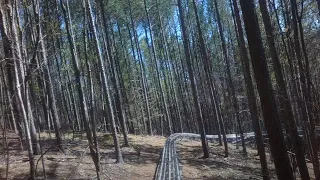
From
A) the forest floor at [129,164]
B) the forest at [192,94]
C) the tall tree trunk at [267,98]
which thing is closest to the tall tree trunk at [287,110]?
the forest at [192,94]

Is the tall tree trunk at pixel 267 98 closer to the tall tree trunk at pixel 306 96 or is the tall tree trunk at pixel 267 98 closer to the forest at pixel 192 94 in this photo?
the forest at pixel 192 94

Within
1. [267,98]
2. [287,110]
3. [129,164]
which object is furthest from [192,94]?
[267,98]

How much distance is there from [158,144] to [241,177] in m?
10.0

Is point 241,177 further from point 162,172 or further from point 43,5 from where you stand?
point 43,5

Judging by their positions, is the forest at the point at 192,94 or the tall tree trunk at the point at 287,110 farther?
the tall tree trunk at the point at 287,110

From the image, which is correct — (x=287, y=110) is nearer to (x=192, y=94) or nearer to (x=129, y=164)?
(x=129, y=164)

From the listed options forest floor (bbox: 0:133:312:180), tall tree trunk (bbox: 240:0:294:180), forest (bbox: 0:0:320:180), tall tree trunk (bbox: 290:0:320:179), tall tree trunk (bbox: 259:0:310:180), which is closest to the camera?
tall tree trunk (bbox: 240:0:294:180)

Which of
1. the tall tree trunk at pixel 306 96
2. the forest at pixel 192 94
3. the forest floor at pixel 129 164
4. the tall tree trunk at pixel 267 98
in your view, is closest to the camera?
the tall tree trunk at pixel 267 98

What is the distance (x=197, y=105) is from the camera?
19516 millimetres

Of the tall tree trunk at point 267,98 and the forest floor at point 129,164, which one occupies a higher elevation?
the tall tree trunk at point 267,98

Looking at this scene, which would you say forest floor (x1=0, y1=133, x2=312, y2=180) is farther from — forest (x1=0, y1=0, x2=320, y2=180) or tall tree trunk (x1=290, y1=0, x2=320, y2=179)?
tall tree trunk (x1=290, y1=0, x2=320, y2=179)

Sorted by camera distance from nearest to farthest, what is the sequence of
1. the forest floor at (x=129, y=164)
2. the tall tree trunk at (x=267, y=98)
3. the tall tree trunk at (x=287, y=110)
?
the tall tree trunk at (x=267, y=98) < the tall tree trunk at (x=287, y=110) < the forest floor at (x=129, y=164)

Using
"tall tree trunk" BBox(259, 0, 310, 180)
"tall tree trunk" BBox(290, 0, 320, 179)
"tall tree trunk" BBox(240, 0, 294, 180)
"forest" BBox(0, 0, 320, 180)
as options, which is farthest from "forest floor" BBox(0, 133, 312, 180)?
"tall tree trunk" BBox(240, 0, 294, 180)

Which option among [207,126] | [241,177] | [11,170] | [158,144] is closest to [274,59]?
[241,177]
